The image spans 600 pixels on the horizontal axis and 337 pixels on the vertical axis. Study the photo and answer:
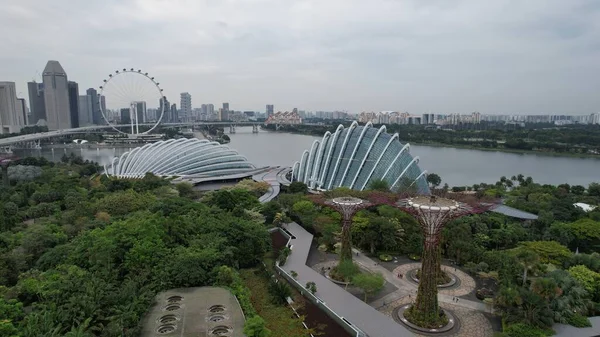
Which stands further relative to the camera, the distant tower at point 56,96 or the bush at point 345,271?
the distant tower at point 56,96

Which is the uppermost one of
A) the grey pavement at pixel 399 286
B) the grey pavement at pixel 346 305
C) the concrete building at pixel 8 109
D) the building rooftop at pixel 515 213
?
the concrete building at pixel 8 109

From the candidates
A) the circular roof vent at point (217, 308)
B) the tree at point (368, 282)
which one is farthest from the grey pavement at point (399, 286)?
the circular roof vent at point (217, 308)

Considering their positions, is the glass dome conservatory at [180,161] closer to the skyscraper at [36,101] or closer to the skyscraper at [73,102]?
the skyscraper at [73,102]

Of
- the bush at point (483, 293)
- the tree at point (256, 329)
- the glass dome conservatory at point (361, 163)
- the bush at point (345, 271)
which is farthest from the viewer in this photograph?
the glass dome conservatory at point (361, 163)

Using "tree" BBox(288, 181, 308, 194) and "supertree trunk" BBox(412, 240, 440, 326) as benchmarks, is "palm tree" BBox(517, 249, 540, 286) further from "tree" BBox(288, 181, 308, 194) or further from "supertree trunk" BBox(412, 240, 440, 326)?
"tree" BBox(288, 181, 308, 194)

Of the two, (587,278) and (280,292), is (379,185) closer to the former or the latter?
(587,278)

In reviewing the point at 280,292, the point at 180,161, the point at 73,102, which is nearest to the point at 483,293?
the point at 280,292

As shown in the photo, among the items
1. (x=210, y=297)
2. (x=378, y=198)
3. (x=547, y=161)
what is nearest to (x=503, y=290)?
(x=378, y=198)

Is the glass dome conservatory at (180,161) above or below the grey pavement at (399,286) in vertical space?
above
